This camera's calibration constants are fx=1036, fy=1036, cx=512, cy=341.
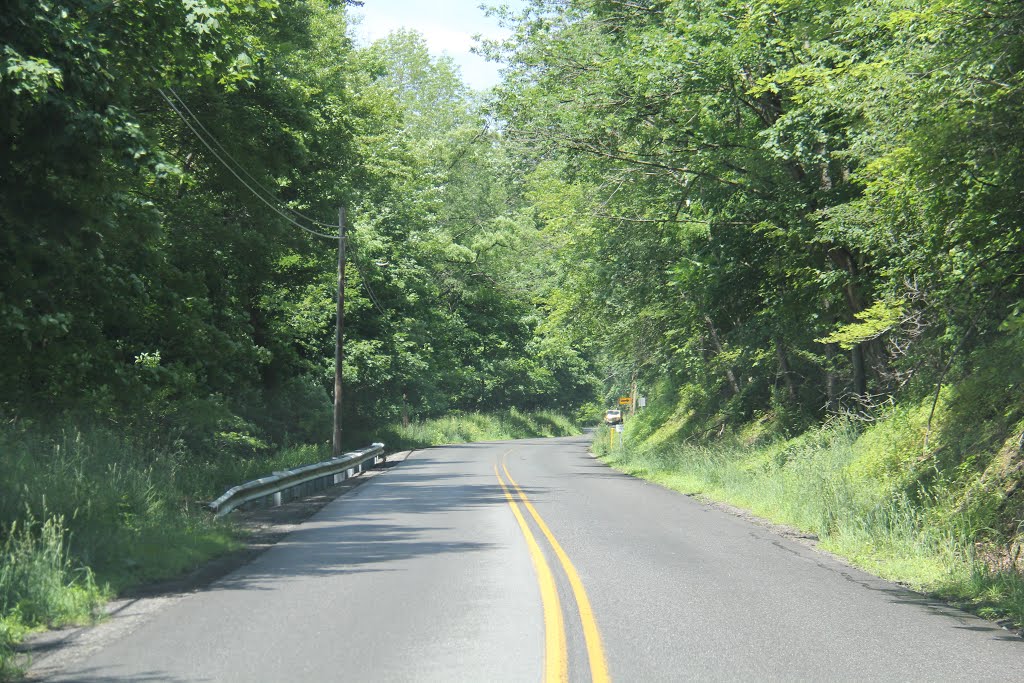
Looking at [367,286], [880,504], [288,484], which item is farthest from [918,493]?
[367,286]

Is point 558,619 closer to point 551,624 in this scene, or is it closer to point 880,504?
point 551,624

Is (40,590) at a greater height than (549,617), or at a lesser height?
greater

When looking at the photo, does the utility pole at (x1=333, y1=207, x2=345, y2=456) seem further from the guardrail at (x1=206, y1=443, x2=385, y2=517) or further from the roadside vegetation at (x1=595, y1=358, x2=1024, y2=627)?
the roadside vegetation at (x1=595, y1=358, x2=1024, y2=627)

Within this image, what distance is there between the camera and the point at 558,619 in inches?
349

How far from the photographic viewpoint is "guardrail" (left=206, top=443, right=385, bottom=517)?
16.4 metres

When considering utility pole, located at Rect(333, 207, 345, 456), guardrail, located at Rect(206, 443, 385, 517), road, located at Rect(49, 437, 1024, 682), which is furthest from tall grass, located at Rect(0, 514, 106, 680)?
utility pole, located at Rect(333, 207, 345, 456)

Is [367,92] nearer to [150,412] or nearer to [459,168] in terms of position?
[150,412]

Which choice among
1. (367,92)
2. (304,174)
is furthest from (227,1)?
(367,92)

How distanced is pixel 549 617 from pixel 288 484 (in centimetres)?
1299

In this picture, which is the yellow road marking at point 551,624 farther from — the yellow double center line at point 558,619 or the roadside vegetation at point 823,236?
the roadside vegetation at point 823,236

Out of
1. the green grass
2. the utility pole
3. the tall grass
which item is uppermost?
the utility pole

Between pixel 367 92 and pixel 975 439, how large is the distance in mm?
27015

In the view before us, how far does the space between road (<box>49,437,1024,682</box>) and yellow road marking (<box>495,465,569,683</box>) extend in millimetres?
23

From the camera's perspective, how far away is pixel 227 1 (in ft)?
50.2
